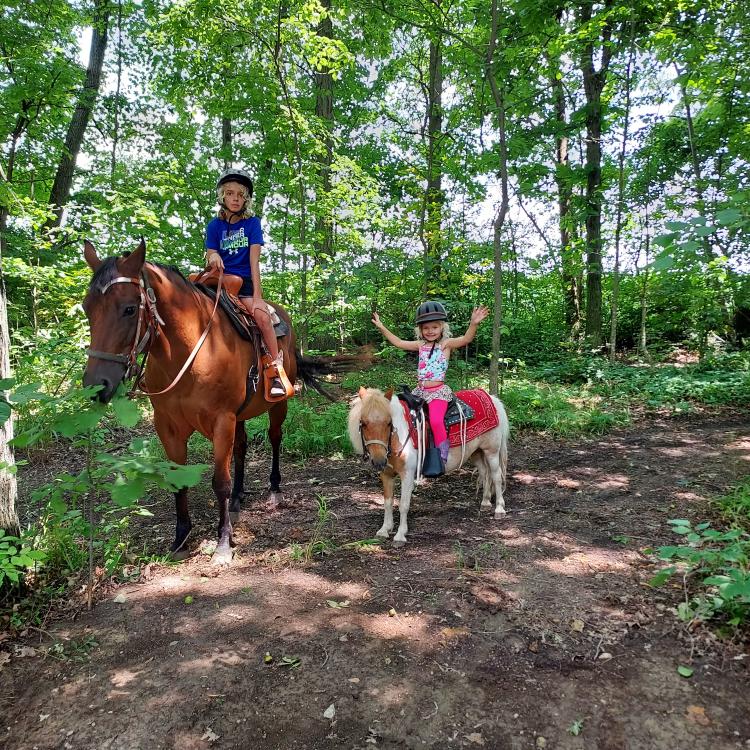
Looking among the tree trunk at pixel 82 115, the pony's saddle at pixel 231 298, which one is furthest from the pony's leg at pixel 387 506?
the tree trunk at pixel 82 115

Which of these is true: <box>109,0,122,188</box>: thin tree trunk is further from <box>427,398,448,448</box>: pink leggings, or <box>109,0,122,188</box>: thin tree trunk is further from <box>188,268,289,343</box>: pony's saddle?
<box>427,398,448,448</box>: pink leggings

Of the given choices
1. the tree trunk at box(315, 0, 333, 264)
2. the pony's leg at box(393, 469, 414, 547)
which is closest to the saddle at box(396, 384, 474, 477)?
the pony's leg at box(393, 469, 414, 547)

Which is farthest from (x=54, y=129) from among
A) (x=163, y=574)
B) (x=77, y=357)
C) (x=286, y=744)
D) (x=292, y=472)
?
(x=286, y=744)

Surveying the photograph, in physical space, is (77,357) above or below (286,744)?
above

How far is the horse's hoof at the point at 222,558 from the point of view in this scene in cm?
359

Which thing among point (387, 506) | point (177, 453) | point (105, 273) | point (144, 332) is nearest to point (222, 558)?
point (177, 453)

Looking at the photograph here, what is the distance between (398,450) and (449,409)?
765mm

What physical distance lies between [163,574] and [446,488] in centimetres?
325

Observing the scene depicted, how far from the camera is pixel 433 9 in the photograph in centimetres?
703

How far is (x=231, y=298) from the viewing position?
167 inches

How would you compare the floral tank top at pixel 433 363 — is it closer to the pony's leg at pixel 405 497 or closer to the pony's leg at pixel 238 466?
the pony's leg at pixel 405 497

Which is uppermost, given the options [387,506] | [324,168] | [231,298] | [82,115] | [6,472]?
[82,115]

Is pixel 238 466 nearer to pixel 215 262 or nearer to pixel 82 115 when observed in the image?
pixel 215 262

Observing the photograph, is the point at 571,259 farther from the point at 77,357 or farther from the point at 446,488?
the point at 77,357
